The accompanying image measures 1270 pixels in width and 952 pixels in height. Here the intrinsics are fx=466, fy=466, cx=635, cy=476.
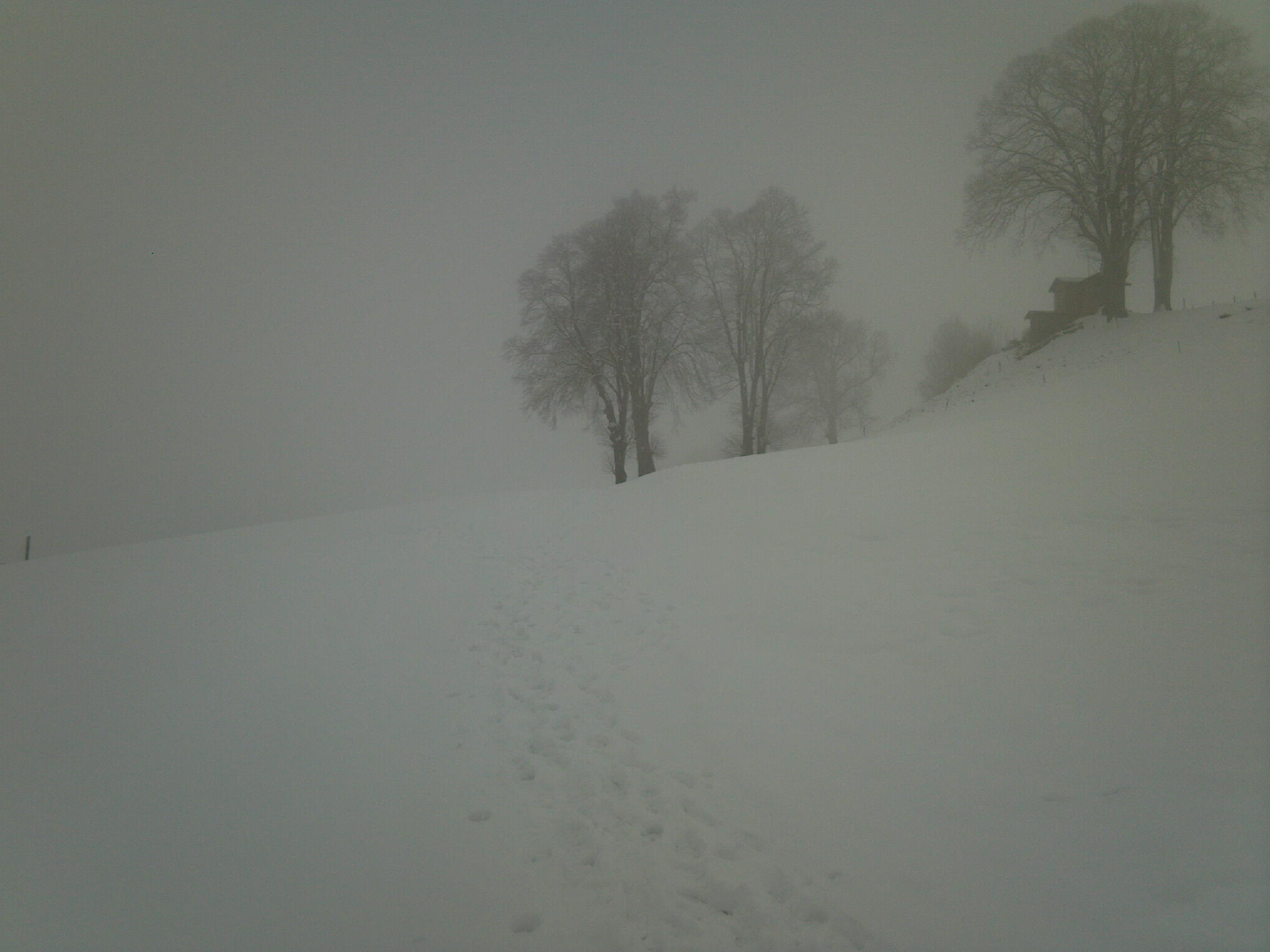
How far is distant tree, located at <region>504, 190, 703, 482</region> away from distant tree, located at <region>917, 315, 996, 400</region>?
35.1 feet

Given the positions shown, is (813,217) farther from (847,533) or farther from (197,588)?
(197,588)

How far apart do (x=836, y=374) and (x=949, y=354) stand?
193 inches

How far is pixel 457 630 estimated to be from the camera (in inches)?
240

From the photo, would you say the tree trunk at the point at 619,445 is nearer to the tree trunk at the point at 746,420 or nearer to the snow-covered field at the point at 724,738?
the tree trunk at the point at 746,420

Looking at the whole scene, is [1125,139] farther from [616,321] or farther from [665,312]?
[616,321]

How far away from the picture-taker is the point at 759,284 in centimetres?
1692

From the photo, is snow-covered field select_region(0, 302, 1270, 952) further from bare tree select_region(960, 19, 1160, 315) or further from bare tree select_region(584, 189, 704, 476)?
bare tree select_region(584, 189, 704, 476)

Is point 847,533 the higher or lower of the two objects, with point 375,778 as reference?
higher

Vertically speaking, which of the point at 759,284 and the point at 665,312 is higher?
the point at 759,284

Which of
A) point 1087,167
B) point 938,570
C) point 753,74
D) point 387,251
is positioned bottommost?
point 938,570

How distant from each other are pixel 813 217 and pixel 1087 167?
7.28m

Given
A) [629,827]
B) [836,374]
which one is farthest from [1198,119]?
[629,827]

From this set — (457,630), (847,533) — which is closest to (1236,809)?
(847,533)

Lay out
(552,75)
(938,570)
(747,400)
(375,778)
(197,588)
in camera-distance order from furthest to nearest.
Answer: (552,75), (747,400), (197,588), (938,570), (375,778)
